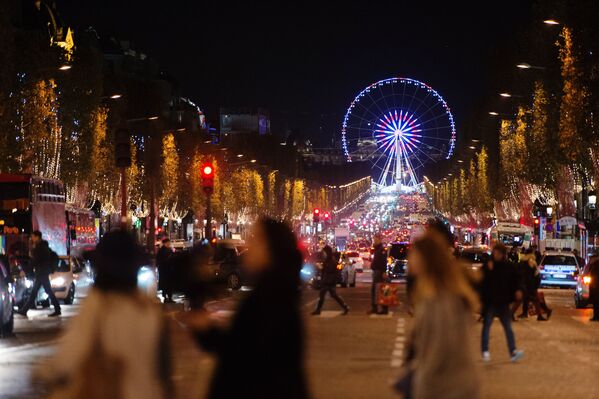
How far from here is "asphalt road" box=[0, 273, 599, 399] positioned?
16.6 m

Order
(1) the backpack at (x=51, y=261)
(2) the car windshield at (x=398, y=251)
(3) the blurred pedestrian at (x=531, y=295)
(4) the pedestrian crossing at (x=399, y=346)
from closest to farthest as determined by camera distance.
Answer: (4) the pedestrian crossing at (x=399, y=346) < (3) the blurred pedestrian at (x=531, y=295) < (1) the backpack at (x=51, y=261) < (2) the car windshield at (x=398, y=251)

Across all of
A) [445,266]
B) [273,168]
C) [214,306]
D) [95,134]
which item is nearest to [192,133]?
[95,134]

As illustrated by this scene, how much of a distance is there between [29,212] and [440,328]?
112 feet

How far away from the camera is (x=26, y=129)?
202 feet

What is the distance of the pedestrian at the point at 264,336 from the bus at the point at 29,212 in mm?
30015

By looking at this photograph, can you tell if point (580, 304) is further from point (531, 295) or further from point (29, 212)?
point (29, 212)

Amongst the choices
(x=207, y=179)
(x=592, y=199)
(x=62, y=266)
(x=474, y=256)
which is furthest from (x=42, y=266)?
(x=592, y=199)

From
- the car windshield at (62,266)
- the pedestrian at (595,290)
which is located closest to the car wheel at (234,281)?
the car windshield at (62,266)

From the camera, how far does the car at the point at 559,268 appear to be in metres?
55.7

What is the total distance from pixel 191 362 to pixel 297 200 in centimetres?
16243

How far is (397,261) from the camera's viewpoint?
57.8 meters

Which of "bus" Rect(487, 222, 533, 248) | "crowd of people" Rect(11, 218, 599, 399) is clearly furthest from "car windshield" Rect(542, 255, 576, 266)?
"crowd of people" Rect(11, 218, 599, 399)

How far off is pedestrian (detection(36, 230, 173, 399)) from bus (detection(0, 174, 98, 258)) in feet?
96.6

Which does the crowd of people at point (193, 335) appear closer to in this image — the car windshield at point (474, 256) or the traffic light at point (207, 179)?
the traffic light at point (207, 179)
